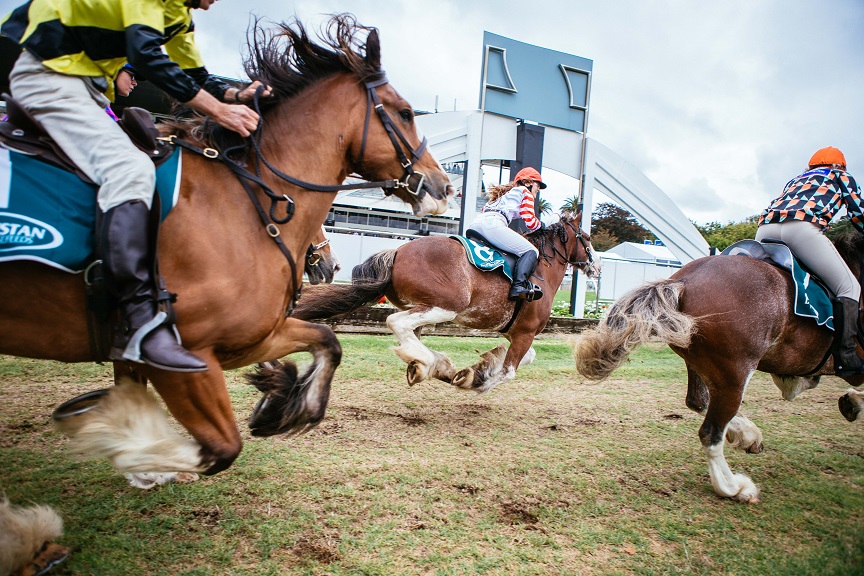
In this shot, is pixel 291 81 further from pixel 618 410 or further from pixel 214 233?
pixel 618 410

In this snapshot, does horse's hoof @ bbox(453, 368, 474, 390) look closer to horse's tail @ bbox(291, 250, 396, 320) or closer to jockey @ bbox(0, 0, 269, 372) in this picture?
horse's tail @ bbox(291, 250, 396, 320)

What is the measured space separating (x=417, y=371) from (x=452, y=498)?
2234 mm

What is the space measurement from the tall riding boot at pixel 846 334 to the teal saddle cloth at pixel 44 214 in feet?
17.4

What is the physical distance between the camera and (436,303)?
5.96 metres

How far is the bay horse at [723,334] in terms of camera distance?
13.2 feet

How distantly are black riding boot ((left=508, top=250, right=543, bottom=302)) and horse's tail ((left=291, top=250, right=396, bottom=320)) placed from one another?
150 cm

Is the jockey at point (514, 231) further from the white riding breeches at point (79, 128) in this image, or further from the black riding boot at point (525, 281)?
the white riding breeches at point (79, 128)

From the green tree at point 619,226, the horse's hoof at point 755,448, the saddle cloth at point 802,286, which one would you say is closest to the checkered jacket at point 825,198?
the saddle cloth at point 802,286

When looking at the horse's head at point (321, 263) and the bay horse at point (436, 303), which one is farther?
the bay horse at point (436, 303)

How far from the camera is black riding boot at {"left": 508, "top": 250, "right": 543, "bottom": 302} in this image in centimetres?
624

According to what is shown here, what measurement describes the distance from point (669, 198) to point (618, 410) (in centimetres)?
1472

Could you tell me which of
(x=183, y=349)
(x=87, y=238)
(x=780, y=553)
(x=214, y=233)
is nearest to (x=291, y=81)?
(x=214, y=233)

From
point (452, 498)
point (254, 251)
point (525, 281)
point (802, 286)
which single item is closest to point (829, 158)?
point (802, 286)

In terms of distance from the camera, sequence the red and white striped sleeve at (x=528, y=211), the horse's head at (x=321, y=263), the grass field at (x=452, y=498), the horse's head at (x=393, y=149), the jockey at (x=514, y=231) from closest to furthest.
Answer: the grass field at (x=452, y=498)
the horse's head at (x=393, y=149)
the horse's head at (x=321, y=263)
the jockey at (x=514, y=231)
the red and white striped sleeve at (x=528, y=211)
